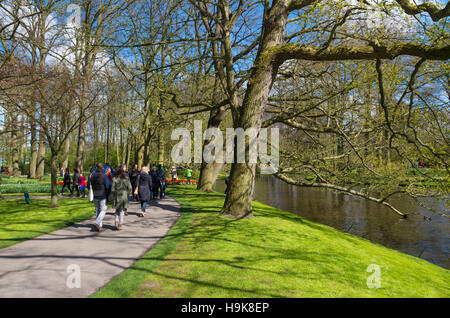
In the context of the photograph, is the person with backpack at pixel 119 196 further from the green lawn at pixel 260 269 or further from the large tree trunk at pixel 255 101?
the large tree trunk at pixel 255 101

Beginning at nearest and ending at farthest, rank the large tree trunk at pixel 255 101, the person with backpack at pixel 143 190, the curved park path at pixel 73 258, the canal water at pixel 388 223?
the curved park path at pixel 73 258, the large tree trunk at pixel 255 101, the person with backpack at pixel 143 190, the canal water at pixel 388 223

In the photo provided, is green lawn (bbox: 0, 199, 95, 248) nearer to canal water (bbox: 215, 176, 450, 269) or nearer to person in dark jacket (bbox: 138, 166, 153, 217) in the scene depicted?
person in dark jacket (bbox: 138, 166, 153, 217)

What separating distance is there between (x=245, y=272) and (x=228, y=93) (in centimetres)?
738

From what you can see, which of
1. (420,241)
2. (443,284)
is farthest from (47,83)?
(420,241)

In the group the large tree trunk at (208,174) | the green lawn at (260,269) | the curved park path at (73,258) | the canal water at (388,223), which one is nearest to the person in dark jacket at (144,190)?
the curved park path at (73,258)

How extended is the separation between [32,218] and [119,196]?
3.90 m

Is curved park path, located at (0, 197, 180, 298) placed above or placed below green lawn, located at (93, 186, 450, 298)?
above

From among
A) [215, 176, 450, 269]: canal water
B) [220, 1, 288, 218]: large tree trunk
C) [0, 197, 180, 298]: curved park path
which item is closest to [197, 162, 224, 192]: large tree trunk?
[215, 176, 450, 269]: canal water

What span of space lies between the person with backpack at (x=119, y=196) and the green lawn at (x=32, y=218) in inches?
70.7

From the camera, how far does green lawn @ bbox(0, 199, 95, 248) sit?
27.3 feet

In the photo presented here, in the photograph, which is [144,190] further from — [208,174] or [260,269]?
[208,174]

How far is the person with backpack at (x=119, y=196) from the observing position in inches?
368

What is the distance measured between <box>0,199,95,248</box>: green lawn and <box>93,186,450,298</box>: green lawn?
12.1ft

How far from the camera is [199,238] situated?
8172 mm
